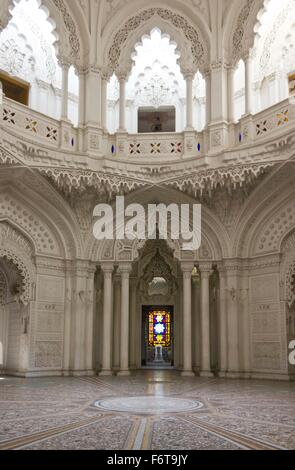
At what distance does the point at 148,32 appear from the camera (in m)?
Result: 13.7

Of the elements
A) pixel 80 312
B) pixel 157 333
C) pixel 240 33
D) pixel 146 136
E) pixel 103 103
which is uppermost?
pixel 240 33

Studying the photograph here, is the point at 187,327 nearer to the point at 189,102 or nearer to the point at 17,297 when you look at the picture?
the point at 17,297

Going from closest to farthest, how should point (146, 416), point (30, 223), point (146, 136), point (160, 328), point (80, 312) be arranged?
point (146, 416) → point (30, 223) → point (80, 312) → point (146, 136) → point (160, 328)

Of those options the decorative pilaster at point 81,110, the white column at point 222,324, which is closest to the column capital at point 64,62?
the decorative pilaster at point 81,110

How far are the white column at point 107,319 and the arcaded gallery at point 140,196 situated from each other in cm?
3

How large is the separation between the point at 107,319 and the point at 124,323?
0.44m

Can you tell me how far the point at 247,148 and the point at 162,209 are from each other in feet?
8.94

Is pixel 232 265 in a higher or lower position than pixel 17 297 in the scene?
higher

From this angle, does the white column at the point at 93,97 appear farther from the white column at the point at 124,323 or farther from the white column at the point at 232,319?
the white column at the point at 232,319

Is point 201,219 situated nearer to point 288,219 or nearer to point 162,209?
point 162,209

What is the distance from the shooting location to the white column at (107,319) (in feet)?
41.4

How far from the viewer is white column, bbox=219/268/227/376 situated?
40.2 feet

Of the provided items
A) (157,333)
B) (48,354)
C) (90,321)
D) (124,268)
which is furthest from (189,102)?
(157,333)

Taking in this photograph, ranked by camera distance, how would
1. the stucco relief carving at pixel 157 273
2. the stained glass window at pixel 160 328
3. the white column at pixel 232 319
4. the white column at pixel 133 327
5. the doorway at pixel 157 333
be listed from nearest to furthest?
the white column at pixel 232 319, the white column at pixel 133 327, the stucco relief carving at pixel 157 273, the doorway at pixel 157 333, the stained glass window at pixel 160 328
